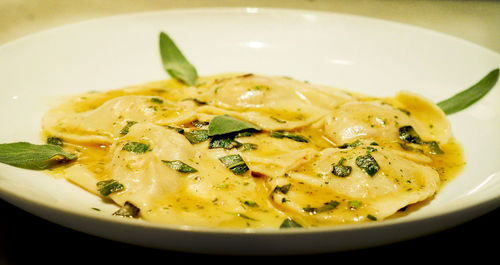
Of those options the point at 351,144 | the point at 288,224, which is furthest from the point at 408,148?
the point at 288,224

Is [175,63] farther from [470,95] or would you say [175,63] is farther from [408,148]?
[470,95]

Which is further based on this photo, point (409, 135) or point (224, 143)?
point (409, 135)

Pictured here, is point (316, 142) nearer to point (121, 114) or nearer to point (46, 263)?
point (121, 114)

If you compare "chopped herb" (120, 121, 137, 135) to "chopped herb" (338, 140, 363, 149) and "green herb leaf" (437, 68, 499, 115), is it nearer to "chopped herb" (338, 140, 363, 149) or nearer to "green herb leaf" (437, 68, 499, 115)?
"chopped herb" (338, 140, 363, 149)

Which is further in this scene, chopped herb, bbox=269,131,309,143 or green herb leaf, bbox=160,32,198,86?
green herb leaf, bbox=160,32,198,86

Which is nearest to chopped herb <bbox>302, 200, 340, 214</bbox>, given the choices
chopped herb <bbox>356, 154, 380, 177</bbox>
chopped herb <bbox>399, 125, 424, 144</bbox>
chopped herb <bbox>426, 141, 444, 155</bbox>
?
chopped herb <bbox>356, 154, 380, 177</bbox>

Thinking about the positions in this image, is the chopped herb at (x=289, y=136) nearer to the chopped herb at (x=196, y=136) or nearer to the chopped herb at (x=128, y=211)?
the chopped herb at (x=196, y=136)
